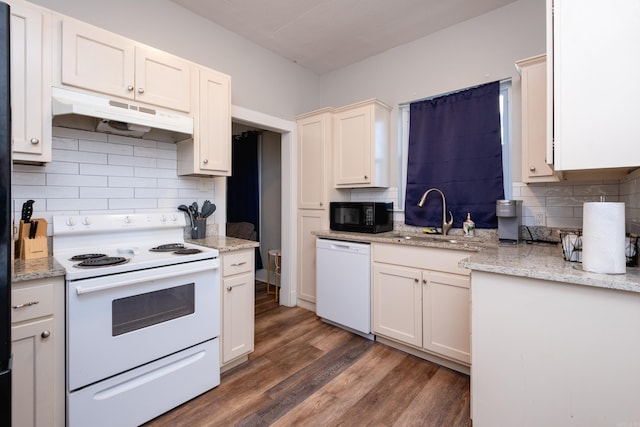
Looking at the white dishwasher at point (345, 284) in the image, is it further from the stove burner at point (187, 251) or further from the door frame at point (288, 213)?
the stove burner at point (187, 251)

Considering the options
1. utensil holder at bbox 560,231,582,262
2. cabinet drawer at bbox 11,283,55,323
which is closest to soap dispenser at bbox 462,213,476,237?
utensil holder at bbox 560,231,582,262

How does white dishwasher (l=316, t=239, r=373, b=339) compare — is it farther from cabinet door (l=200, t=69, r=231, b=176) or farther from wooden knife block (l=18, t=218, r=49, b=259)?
wooden knife block (l=18, t=218, r=49, b=259)

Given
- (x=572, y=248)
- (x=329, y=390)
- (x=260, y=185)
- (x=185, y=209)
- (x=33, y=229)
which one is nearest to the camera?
(x=572, y=248)

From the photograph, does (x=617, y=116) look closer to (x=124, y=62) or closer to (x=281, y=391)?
(x=281, y=391)

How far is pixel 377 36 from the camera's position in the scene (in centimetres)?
297

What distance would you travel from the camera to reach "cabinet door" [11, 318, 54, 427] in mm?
1344

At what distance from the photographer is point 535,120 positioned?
6.79 ft

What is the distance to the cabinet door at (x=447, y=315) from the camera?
2115 millimetres

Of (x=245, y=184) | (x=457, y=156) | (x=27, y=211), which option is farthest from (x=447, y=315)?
(x=245, y=184)

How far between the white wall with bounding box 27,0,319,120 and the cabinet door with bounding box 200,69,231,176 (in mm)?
464

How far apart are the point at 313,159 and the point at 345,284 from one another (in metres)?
1.43

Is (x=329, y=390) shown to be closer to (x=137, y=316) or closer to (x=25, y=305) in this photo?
(x=137, y=316)

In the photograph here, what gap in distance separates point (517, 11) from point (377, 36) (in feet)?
3.85

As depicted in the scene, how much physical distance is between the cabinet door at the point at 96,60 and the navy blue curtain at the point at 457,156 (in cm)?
245
